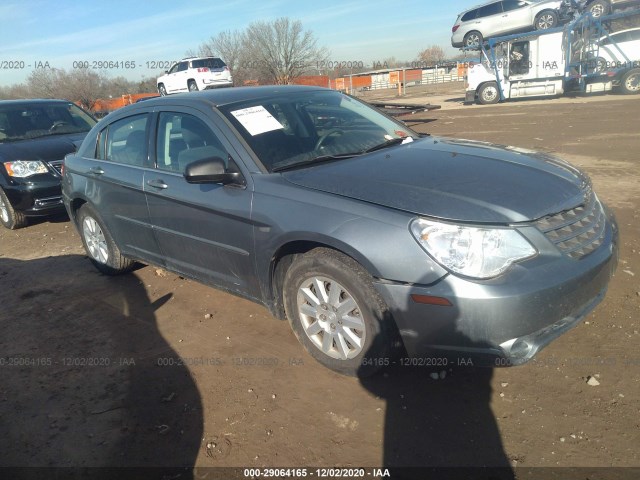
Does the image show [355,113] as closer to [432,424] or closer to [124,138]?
[124,138]

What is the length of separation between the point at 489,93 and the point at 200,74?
13373 millimetres

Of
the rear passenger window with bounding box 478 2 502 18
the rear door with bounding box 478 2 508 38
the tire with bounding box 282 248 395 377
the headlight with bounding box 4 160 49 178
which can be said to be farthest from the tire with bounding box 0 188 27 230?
the rear passenger window with bounding box 478 2 502 18

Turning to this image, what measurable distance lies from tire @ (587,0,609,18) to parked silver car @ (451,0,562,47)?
4.18ft

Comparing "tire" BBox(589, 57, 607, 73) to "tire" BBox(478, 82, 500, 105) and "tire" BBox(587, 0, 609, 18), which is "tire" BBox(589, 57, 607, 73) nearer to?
"tire" BBox(587, 0, 609, 18)

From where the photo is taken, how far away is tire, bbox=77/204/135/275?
4.79 meters

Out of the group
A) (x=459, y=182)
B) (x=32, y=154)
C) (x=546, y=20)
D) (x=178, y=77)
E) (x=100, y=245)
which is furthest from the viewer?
(x=178, y=77)

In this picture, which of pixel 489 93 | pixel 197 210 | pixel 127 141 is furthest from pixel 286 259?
pixel 489 93

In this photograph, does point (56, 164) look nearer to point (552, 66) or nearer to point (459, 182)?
point (459, 182)

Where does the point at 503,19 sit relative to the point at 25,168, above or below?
above

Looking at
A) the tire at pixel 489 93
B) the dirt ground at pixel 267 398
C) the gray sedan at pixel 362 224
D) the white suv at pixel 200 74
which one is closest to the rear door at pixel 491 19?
the tire at pixel 489 93

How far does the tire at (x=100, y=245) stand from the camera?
479 cm

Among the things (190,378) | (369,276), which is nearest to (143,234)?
(190,378)

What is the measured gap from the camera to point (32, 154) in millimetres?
6820

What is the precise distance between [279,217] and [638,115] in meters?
13.6
